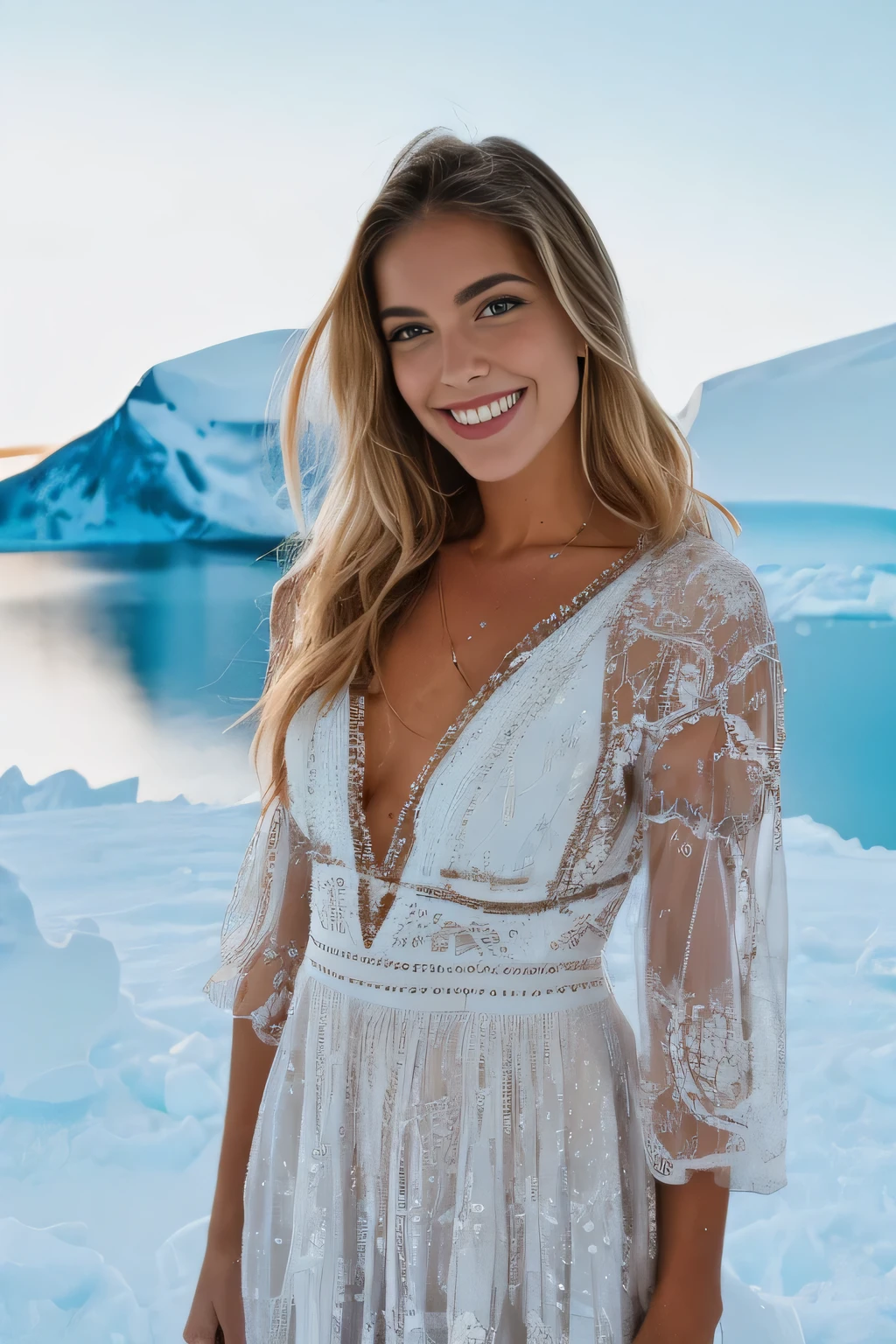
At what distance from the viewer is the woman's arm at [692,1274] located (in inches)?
33.8

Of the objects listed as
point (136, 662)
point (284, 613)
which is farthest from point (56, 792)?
point (284, 613)

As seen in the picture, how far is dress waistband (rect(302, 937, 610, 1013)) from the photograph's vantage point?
3.01 feet

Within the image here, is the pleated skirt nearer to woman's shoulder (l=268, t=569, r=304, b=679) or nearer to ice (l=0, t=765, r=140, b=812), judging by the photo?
woman's shoulder (l=268, t=569, r=304, b=679)

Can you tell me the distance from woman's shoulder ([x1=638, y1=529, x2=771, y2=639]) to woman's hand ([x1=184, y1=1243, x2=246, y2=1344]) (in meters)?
0.81

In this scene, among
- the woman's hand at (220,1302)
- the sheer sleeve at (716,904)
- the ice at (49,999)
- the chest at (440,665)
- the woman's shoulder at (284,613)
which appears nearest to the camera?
the sheer sleeve at (716,904)

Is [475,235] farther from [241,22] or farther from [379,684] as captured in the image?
[241,22]

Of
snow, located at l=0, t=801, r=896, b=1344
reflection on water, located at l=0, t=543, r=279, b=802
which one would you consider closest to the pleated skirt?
snow, located at l=0, t=801, r=896, b=1344

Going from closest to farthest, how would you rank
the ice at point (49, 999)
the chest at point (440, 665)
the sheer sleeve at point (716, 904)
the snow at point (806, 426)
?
1. the sheer sleeve at point (716, 904)
2. the chest at point (440, 665)
3. the snow at point (806, 426)
4. the ice at point (49, 999)

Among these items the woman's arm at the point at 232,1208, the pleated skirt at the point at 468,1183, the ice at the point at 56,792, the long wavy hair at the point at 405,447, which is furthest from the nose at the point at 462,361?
the ice at the point at 56,792

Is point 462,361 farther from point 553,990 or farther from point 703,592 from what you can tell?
point 553,990

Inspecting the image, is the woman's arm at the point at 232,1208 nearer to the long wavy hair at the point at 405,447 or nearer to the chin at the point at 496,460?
the long wavy hair at the point at 405,447

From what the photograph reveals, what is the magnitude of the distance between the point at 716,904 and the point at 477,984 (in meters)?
0.23

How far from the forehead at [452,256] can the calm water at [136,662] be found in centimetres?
104

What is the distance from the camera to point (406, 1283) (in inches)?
35.3
